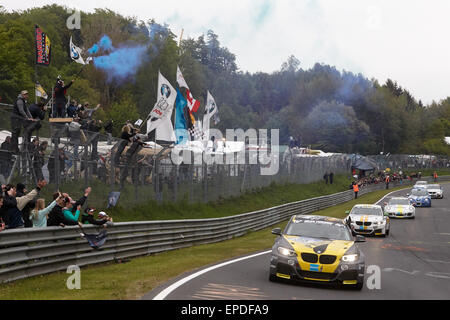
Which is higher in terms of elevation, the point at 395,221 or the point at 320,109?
the point at 320,109

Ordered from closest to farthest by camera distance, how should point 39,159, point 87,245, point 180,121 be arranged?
1. point 87,245
2. point 39,159
3. point 180,121

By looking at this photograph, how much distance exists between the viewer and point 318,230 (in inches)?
529

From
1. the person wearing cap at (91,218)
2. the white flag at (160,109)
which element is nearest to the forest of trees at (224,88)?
the white flag at (160,109)

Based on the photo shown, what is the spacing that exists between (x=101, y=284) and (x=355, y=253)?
16.1 feet

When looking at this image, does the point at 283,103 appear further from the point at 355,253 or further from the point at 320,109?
the point at 355,253

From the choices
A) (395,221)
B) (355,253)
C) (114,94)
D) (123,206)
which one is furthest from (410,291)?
(114,94)

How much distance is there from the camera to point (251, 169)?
35781 millimetres

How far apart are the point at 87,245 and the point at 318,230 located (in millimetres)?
5186

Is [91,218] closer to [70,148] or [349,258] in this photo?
[70,148]

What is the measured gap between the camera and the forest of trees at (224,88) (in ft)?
200

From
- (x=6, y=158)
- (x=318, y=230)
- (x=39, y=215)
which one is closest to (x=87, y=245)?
(x=39, y=215)

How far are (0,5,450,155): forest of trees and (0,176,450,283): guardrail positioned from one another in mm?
20686

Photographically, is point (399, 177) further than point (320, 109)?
No

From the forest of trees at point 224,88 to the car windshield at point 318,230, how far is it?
29.1 m
